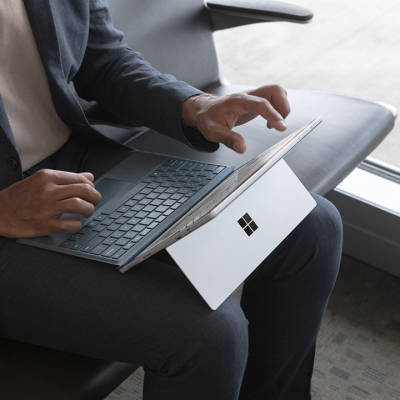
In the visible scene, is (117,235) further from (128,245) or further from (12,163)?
(12,163)

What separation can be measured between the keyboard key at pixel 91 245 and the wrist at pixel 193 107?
11.5 inches

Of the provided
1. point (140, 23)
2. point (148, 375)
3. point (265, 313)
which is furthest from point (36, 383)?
point (140, 23)

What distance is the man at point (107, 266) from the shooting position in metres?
0.68

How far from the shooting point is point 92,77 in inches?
41.3

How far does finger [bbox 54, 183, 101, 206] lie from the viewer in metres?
0.72

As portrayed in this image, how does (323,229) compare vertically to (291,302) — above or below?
above

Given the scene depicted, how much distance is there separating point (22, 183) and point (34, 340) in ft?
0.77

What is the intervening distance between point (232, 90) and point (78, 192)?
0.79m

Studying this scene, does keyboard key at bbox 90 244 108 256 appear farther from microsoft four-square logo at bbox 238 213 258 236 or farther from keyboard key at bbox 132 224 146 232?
microsoft four-square logo at bbox 238 213 258 236

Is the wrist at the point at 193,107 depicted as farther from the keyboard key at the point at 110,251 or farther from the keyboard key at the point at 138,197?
the keyboard key at the point at 110,251

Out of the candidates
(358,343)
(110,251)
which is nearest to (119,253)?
(110,251)

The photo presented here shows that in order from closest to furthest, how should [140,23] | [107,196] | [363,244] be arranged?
[107,196]
[140,23]
[363,244]

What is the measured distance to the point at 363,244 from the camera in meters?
1.47

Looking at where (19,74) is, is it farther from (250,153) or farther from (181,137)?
(250,153)
